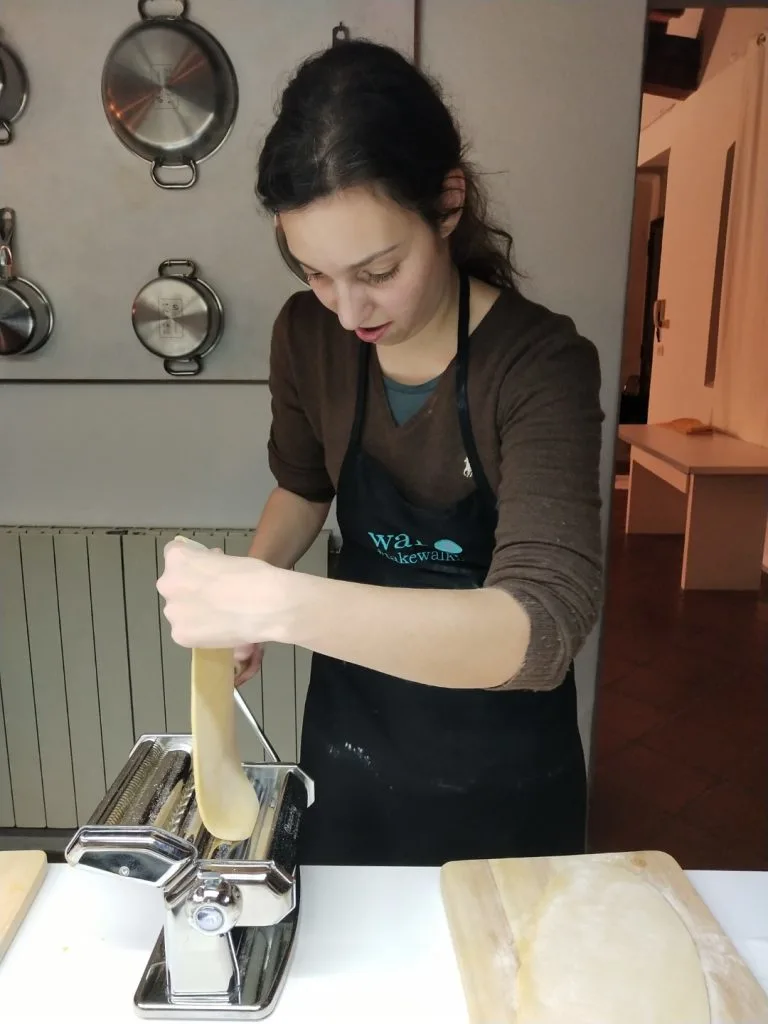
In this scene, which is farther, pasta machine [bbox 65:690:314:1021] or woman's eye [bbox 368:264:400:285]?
woman's eye [bbox 368:264:400:285]

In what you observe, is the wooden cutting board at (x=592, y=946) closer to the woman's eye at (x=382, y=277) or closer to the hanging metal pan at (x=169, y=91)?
the woman's eye at (x=382, y=277)

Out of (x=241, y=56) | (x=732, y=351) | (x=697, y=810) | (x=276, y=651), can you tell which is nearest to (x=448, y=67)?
(x=241, y=56)

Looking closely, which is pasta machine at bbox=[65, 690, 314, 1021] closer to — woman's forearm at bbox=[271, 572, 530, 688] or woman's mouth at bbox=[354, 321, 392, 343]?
woman's forearm at bbox=[271, 572, 530, 688]

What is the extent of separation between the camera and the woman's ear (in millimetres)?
890

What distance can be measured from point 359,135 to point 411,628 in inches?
18.3

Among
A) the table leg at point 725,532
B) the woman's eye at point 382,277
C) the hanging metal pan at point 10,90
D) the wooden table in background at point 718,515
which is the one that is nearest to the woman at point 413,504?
the woman's eye at point 382,277

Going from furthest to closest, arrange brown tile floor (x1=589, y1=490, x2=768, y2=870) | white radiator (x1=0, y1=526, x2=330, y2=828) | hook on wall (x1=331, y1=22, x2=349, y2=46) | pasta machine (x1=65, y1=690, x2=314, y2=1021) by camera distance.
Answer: brown tile floor (x1=589, y1=490, x2=768, y2=870) < white radiator (x1=0, y1=526, x2=330, y2=828) < hook on wall (x1=331, y1=22, x2=349, y2=46) < pasta machine (x1=65, y1=690, x2=314, y2=1021)

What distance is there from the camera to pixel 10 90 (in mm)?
1682

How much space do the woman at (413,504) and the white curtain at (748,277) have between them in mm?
2936

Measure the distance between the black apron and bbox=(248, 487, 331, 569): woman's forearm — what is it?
0.08 m

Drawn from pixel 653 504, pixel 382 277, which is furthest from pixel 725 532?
pixel 382 277

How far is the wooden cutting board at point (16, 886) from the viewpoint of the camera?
0.77 m

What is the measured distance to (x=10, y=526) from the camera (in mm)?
1927

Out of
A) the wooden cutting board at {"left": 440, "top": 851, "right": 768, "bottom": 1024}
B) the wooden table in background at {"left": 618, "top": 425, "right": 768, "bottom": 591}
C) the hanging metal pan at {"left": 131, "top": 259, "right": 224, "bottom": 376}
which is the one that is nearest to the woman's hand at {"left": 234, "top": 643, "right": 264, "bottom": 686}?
the wooden cutting board at {"left": 440, "top": 851, "right": 768, "bottom": 1024}
